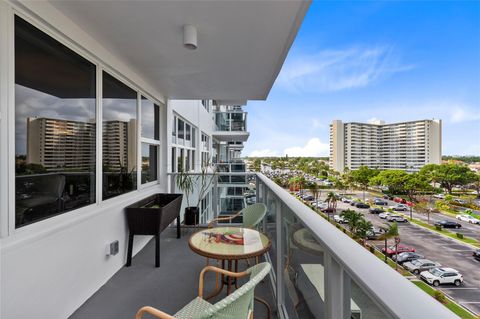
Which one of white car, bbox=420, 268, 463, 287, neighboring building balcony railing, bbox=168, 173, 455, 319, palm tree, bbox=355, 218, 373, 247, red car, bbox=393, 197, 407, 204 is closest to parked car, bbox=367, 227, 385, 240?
palm tree, bbox=355, 218, 373, 247

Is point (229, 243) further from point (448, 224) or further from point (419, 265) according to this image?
point (448, 224)

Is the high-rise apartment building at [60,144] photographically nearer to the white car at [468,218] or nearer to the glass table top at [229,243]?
the glass table top at [229,243]

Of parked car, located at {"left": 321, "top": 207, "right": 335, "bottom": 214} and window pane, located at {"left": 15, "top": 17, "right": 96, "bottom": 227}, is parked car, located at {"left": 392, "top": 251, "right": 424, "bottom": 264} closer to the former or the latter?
parked car, located at {"left": 321, "top": 207, "right": 335, "bottom": 214}

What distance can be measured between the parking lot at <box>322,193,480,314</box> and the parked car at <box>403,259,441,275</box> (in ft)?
4.09

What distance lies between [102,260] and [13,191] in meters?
1.38

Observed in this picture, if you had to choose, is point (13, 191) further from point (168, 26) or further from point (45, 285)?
point (168, 26)

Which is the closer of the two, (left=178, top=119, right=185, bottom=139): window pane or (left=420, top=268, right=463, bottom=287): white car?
(left=178, top=119, right=185, bottom=139): window pane

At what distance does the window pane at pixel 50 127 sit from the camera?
190cm

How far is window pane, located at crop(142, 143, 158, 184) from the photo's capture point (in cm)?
418

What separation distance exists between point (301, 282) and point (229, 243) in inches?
34.6

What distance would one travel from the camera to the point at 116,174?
3252 mm

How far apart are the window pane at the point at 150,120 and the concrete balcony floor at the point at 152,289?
2056 mm

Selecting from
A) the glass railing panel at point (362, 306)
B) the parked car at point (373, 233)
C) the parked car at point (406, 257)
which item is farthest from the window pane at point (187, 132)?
the parked car at point (373, 233)

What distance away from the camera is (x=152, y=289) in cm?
273
